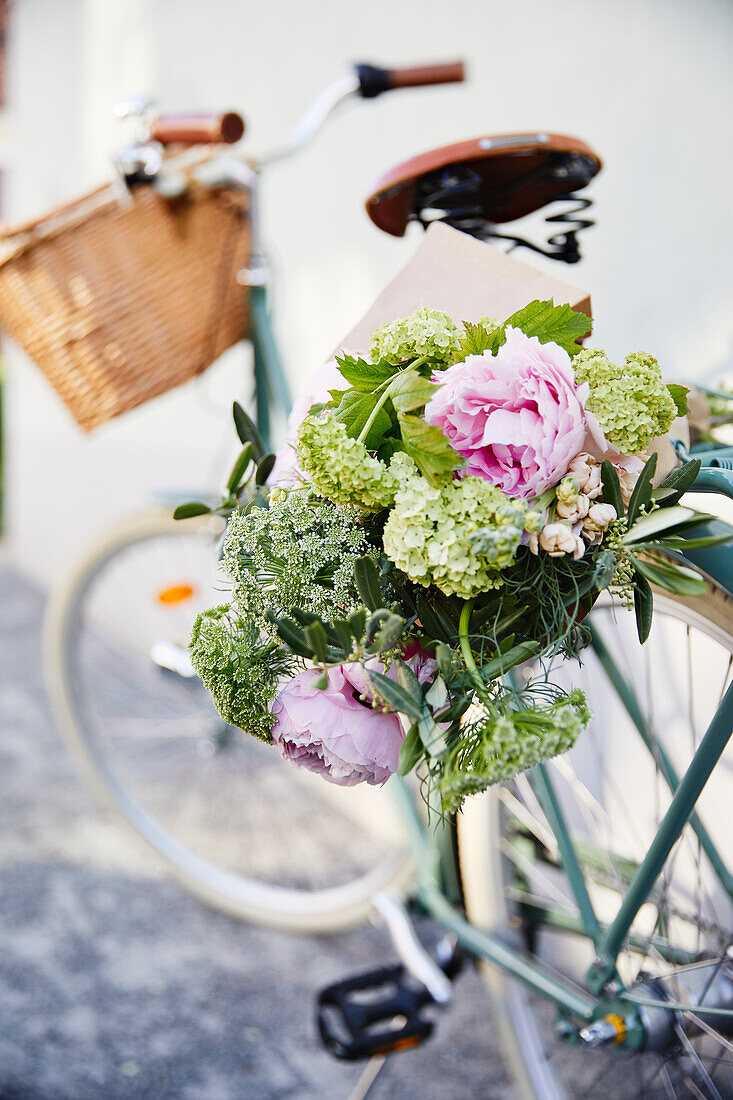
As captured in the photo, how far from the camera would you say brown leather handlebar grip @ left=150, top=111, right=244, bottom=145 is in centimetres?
130

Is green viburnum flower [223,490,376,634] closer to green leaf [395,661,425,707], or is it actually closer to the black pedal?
green leaf [395,661,425,707]

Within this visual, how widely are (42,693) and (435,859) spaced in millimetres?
1942

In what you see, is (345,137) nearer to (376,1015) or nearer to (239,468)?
(239,468)

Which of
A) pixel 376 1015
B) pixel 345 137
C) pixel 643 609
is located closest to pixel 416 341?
pixel 643 609

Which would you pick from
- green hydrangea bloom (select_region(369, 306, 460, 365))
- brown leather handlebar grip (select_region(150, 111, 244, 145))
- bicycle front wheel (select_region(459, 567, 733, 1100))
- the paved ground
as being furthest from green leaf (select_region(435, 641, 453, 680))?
the paved ground

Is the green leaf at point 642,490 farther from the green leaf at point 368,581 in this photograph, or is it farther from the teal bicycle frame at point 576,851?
the green leaf at point 368,581

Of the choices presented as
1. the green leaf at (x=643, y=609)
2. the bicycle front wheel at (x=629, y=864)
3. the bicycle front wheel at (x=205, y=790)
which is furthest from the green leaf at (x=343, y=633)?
the bicycle front wheel at (x=205, y=790)

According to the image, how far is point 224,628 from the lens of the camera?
627mm

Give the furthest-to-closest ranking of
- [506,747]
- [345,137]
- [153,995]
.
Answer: [345,137]
[153,995]
[506,747]

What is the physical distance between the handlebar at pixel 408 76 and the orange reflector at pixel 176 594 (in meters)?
0.97

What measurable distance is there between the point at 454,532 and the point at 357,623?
3.6 inches

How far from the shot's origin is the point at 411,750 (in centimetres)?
57

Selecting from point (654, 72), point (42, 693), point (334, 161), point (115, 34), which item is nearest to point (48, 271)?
point (654, 72)

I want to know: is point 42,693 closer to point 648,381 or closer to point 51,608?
point 51,608
